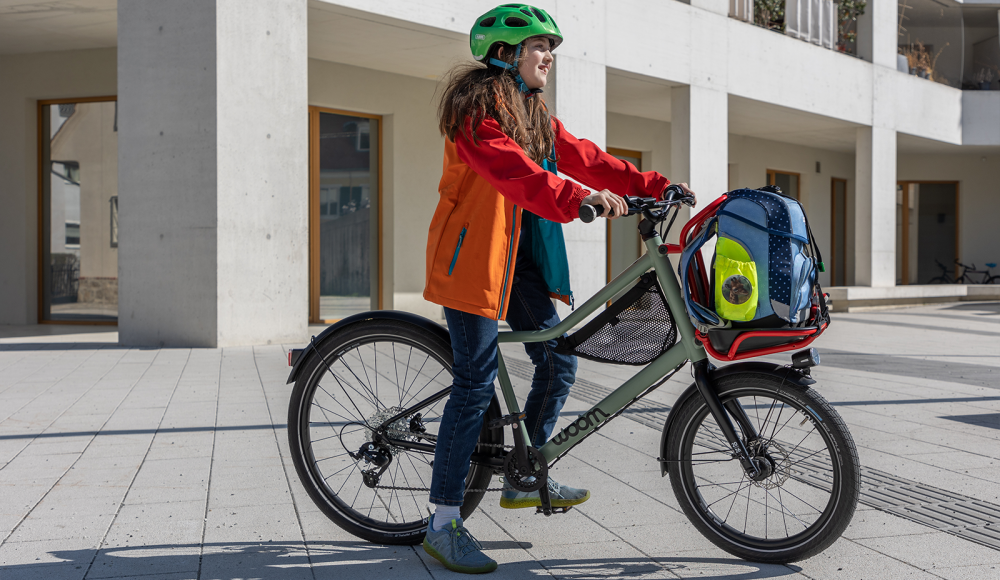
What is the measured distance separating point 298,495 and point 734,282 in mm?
2067

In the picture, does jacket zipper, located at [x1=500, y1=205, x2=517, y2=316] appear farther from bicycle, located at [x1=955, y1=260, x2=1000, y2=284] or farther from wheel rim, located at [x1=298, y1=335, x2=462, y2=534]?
bicycle, located at [x1=955, y1=260, x2=1000, y2=284]

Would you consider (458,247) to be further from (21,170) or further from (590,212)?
(21,170)

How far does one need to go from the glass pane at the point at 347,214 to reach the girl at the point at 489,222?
395 inches

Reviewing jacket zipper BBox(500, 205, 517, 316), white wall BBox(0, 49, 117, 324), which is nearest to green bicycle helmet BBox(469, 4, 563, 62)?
jacket zipper BBox(500, 205, 517, 316)

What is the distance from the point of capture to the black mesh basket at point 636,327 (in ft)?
8.71

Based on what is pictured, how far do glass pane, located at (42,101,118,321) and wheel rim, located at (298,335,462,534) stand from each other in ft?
33.2

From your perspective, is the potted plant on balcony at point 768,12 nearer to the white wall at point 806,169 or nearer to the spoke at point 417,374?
the white wall at point 806,169

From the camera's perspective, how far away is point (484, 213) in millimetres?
2568

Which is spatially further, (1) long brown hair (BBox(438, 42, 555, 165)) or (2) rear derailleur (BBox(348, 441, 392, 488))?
(2) rear derailleur (BBox(348, 441, 392, 488))

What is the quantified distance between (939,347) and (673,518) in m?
7.90

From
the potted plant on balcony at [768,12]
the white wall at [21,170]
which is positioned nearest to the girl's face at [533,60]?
the white wall at [21,170]

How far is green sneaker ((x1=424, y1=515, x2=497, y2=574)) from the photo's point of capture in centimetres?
262

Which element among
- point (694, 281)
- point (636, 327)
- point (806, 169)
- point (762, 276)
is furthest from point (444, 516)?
point (806, 169)

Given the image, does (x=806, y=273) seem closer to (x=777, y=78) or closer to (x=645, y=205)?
(x=645, y=205)
